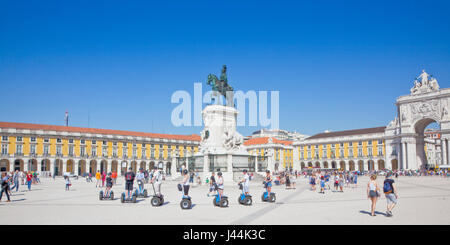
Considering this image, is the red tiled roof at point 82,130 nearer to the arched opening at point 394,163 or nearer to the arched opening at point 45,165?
the arched opening at point 45,165

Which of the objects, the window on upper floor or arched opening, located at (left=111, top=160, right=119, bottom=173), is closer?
the window on upper floor

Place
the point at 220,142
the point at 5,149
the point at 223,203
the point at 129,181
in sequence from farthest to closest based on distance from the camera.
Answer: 1. the point at 5,149
2. the point at 220,142
3. the point at 129,181
4. the point at 223,203

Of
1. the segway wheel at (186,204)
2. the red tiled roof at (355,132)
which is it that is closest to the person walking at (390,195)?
the segway wheel at (186,204)

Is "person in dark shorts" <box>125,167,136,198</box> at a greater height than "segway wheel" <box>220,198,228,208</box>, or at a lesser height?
greater

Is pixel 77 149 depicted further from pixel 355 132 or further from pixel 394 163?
pixel 394 163

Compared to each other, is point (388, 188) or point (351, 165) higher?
point (388, 188)

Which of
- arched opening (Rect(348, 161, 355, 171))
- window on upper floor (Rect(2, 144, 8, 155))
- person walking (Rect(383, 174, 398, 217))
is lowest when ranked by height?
arched opening (Rect(348, 161, 355, 171))

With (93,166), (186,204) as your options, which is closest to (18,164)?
(93,166)

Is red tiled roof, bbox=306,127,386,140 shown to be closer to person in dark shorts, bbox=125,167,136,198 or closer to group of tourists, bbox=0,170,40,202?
group of tourists, bbox=0,170,40,202

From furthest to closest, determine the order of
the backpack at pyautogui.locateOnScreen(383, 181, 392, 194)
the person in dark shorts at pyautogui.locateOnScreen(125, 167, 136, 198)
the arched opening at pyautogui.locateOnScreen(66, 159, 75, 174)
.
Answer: the arched opening at pyautogui.locateOnScreen(66, 159, 75, 174), the person in dark shorts at pyautogui.locateOnScreen(125, 167, 136, 198), the backpack at pyautogui.locateOnScreen(383, 181, 392, 194)

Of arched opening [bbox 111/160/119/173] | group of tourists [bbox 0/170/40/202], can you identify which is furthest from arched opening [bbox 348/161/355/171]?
group of tourists [bbox 0/170/40/202]

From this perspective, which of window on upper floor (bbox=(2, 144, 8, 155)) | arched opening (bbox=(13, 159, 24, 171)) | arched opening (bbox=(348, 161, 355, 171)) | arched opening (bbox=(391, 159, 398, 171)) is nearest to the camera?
window on upper floor (bbox=(2, 144, 8, 155))
